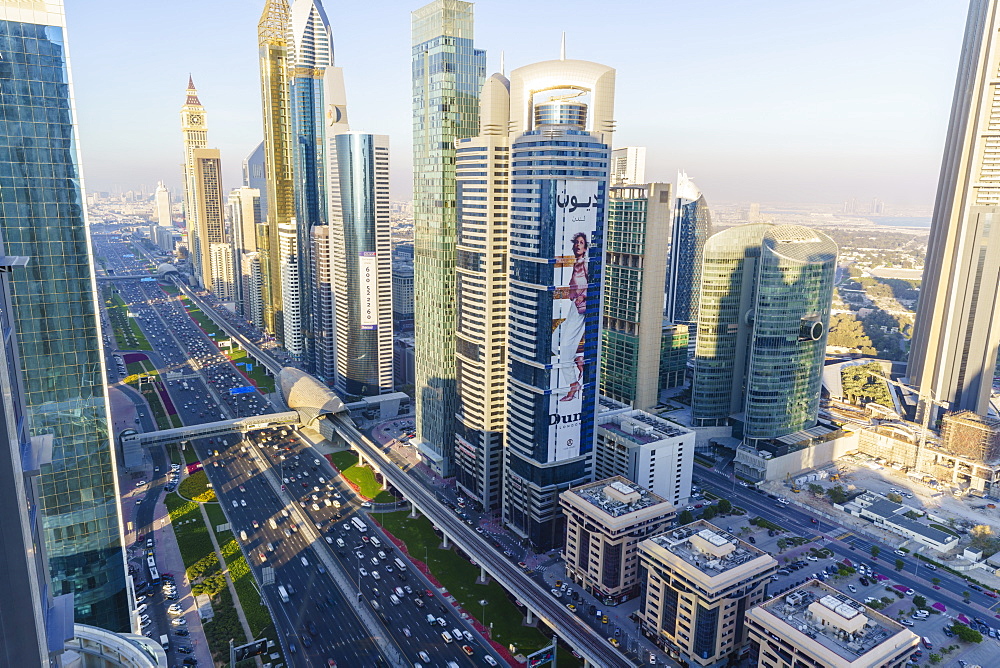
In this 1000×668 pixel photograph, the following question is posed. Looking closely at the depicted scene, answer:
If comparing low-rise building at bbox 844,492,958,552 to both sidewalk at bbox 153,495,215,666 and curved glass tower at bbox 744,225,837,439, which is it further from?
sidewalk at bbox 153,495,215,666

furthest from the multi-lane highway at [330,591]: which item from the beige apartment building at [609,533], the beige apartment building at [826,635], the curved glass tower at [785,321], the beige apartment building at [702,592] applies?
the curved glass tower at [785,321]

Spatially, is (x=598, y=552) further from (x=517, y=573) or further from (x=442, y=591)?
(x=442, y=591)

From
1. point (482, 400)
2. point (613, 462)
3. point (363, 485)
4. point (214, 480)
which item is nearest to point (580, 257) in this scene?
point (482, 400)

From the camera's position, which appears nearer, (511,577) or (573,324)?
(511,577)

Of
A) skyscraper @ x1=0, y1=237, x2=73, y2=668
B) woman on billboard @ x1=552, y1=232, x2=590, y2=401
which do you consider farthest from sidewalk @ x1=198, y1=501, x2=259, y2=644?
skyscraper @ x1=0, y1=237, x2=73, y2=668

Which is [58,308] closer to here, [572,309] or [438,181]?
[572,309]

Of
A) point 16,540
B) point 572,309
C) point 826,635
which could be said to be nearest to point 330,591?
point 572,309
